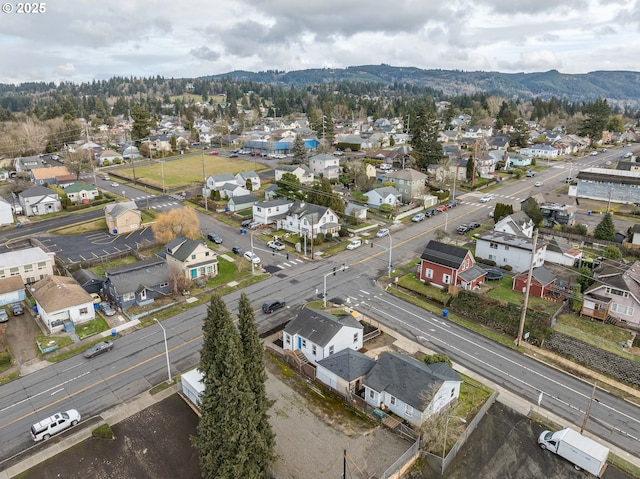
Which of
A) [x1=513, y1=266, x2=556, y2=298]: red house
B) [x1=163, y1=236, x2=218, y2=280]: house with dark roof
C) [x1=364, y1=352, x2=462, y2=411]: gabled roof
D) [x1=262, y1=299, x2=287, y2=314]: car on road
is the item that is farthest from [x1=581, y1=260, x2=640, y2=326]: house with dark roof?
[x1=163, y1=236, x2=218, y2=280]: house with dark roof

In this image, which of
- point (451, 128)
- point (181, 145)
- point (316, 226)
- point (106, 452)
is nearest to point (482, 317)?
point (316, 226)

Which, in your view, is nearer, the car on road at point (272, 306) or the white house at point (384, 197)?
the car on road at point (272, 306)

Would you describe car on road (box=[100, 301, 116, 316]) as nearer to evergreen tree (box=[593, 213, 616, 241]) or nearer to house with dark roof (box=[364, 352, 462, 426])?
house with dark roof (box=[364, 352, 462, 426])

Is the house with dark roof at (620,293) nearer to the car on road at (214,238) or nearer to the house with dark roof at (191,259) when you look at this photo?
the house with dark roof at (191,259)

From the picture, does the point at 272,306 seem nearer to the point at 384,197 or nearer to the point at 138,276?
the point at 138,276

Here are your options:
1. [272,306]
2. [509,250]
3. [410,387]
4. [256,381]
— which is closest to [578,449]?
[410,387]

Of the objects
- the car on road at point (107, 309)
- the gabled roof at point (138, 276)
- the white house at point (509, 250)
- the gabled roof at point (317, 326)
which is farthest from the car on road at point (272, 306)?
the white house at point (509, 250)

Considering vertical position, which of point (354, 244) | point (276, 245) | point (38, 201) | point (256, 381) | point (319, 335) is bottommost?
point (354, 244)
